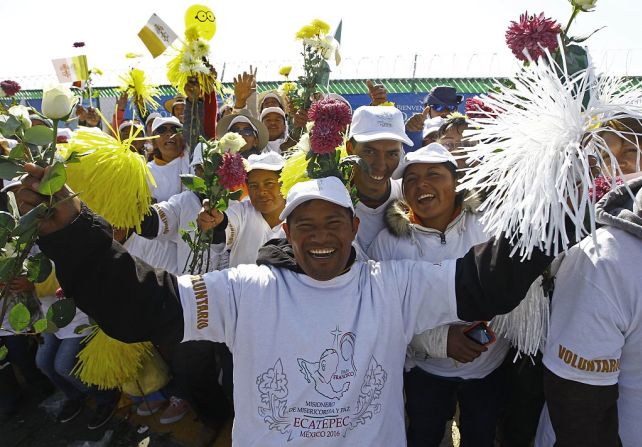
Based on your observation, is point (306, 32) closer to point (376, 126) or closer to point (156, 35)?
point (156, 35)

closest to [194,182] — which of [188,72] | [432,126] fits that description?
[188,72]

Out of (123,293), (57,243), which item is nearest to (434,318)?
(123,293)

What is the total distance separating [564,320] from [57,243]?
5.43 ft

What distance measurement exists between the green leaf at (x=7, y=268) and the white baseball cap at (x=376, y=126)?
6.12 feet

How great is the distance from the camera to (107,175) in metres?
1.88

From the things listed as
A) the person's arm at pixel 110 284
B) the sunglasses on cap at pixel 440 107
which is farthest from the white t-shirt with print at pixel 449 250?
the sunglasses on cap at pixel 440 107

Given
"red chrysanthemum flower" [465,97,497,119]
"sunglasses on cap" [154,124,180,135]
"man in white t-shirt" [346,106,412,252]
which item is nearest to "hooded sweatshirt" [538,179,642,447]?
"red chrysanthemum flower" [465,97,497,119]

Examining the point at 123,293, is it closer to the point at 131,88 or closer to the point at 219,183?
the point at 219,183

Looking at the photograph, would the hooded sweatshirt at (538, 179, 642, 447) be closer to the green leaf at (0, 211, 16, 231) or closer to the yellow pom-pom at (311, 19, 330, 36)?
the green leaf at (0, 211, 16, 231)

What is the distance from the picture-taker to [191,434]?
10.5 feet

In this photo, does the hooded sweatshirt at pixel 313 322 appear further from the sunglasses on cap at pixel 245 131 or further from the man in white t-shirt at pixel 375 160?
the sunglasses on cap at pixel 245 131

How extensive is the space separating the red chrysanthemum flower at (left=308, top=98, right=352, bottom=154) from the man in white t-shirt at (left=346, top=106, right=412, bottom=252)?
1.91 feet

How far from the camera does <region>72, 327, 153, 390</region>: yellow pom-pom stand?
288 centimetres

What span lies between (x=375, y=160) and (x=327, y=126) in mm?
756
